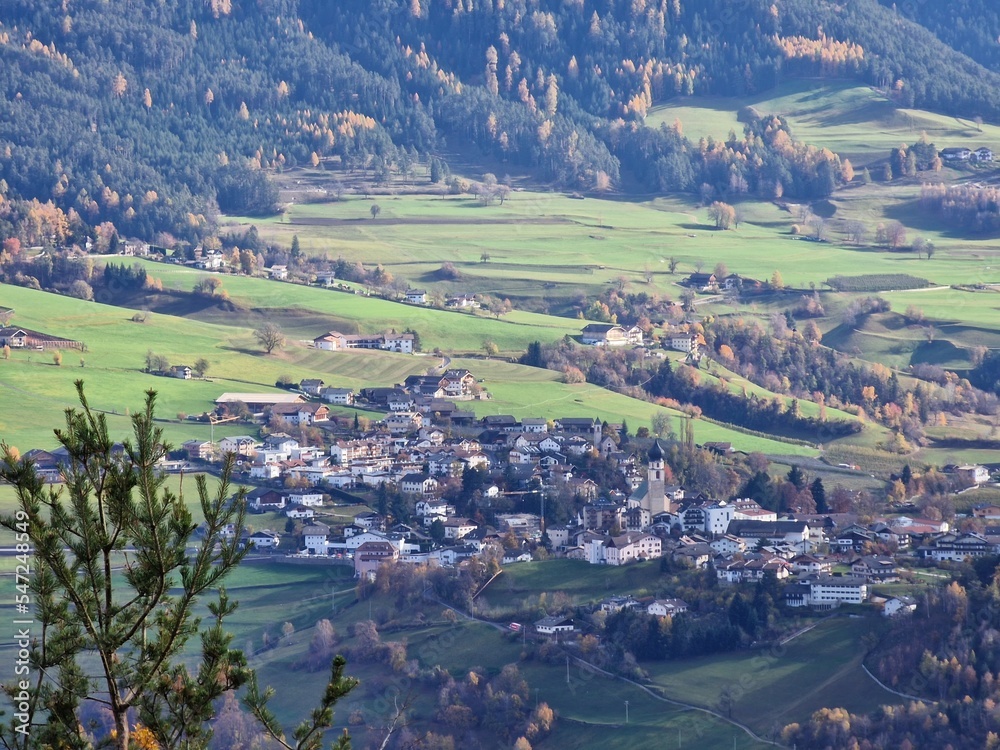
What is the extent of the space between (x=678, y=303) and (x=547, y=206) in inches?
1187

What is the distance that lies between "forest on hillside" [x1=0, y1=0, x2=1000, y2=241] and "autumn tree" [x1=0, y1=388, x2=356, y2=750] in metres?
105

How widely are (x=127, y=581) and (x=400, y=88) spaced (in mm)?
153929

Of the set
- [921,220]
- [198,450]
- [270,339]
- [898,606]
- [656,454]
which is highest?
[921,220]

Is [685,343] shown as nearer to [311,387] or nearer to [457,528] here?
[311,387]

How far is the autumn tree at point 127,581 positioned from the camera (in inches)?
521

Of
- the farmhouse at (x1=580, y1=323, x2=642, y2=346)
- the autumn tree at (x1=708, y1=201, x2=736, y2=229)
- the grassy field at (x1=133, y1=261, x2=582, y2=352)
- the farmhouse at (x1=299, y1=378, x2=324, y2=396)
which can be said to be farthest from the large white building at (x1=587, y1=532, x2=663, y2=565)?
the autumn tree at (x1=708, y1=201, x2=736, y2=229)

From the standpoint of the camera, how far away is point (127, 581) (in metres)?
13.9

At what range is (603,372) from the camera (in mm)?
82062

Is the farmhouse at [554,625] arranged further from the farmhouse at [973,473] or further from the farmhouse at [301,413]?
the farmhouse at [301,413]

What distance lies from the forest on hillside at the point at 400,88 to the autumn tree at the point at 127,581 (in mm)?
105495

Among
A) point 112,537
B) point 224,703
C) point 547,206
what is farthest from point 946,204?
point 112,537

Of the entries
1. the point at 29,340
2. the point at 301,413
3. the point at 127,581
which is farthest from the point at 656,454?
the point at 127,581

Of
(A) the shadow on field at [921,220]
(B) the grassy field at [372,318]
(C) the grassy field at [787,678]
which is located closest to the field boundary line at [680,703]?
(C) the grassy field at [787,678]

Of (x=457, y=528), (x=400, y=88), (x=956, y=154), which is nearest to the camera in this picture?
(x=457, y=528)
